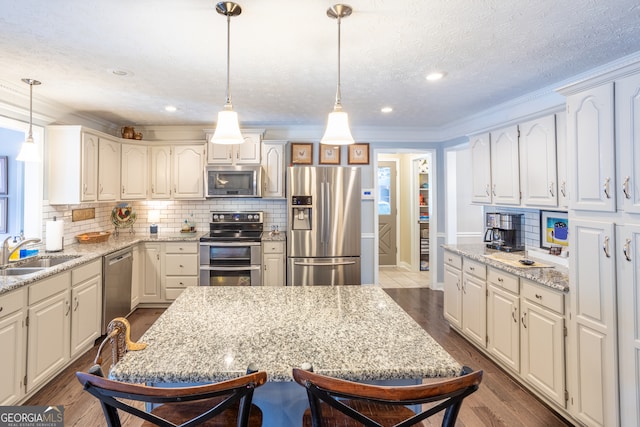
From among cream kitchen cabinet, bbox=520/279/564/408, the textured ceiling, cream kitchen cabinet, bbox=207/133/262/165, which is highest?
the textured ceiling

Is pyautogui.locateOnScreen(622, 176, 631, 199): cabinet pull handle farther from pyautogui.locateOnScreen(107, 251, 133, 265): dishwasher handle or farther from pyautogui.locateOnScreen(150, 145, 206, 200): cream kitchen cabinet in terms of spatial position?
pyautogui.locateOnScreen(150, 145, 206, 200): cream kitchen cabinet

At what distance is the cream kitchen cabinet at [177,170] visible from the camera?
450 centimetres

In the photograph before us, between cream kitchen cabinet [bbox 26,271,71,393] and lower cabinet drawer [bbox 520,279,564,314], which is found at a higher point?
lower cabinet drawer [bbox 520,279,564,314]

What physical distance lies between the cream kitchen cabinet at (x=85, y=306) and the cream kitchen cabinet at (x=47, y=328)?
8 cm

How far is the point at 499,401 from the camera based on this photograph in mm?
2391

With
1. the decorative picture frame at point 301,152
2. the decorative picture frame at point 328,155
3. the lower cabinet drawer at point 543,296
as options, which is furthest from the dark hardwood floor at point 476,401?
the decorative picture frame at point 301,152

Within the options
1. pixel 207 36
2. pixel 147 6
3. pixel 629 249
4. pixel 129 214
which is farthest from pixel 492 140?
pixel 129 214

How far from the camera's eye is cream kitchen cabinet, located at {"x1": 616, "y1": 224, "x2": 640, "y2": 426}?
5.67 ft

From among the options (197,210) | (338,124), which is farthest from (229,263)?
(338,124)

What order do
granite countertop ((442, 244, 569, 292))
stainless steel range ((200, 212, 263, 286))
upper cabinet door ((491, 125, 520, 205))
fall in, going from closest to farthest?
granite countertop ((442, 244, 569, 292)), upper cabinet door ((491, 125, 520, 205)), stainless steel range ((200, 212, 263, 286))

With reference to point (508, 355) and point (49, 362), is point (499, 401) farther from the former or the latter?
point (49, 362)

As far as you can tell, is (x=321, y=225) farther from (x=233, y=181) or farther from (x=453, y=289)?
(x=453, y=289)

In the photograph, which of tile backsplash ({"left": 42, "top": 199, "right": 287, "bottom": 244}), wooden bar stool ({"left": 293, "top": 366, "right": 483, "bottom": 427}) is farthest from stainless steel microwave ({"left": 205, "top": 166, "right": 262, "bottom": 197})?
wooden bar stool ({"left": 293, "top": 366, "right": 483, "bottom": 427})

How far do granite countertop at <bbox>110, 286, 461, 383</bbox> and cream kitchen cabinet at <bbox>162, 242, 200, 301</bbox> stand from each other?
2.48 meters
